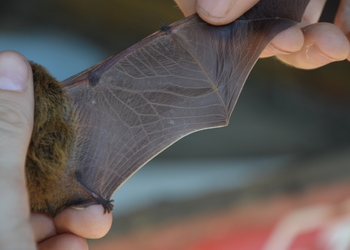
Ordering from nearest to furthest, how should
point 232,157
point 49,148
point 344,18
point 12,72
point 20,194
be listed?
point 20,194
point 12,72
point 49,148
point 344,18
point 232,157

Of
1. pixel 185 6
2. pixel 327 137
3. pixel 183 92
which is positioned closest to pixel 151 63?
pixel 183 92

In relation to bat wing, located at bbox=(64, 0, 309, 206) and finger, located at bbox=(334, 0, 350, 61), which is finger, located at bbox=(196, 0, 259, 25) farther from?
finger, located at bbox=(334, 0, 350, 61)

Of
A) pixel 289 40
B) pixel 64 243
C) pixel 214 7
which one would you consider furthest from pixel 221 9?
pixel 64 243

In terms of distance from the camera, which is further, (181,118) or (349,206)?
(349,206)

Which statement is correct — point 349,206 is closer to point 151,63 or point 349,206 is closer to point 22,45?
point 151,63

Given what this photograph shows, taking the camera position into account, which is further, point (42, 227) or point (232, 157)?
point (232, 157)

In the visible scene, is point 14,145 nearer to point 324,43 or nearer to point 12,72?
point 12,72
